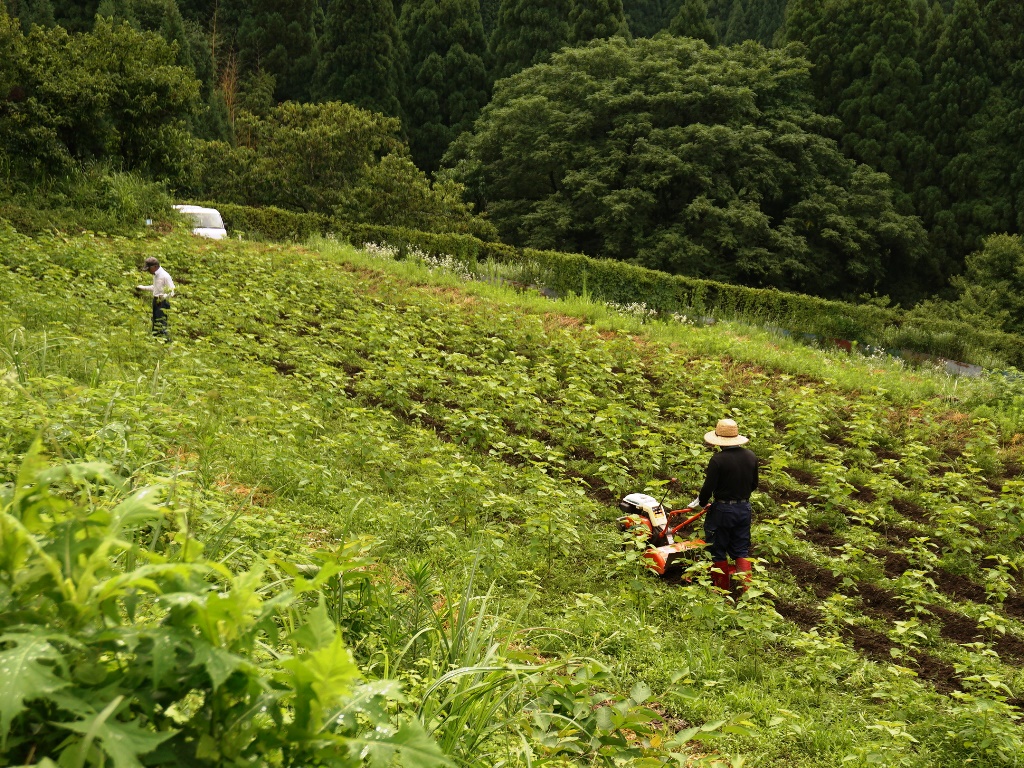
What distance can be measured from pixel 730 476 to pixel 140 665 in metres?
5.39

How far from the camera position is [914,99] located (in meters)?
34.0

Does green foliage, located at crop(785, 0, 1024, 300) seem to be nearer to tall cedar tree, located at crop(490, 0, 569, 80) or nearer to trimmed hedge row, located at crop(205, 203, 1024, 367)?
tall cedar tree, located at crop(490, 0, 569, 80)

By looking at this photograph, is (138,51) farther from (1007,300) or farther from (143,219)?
(1007,300)

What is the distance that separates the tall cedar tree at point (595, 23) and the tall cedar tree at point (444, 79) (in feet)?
19.6

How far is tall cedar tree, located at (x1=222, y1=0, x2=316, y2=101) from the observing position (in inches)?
1820

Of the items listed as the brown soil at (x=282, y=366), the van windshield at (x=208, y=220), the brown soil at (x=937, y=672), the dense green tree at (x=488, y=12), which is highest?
the dense green tree at (x=488, y=12)

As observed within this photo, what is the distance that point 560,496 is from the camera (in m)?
6.63

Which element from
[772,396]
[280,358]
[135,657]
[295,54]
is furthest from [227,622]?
[295,54]

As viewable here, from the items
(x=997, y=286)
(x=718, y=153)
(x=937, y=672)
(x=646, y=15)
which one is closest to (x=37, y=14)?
(x=718, y=153)

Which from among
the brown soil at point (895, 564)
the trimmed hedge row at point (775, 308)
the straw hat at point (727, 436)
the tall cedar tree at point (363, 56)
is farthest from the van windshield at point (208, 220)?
the tall cedar tree at point (363, 56)

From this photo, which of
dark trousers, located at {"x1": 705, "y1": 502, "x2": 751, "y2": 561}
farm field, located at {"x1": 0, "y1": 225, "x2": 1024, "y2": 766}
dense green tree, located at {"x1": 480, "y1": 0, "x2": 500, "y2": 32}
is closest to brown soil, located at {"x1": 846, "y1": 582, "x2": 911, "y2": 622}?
farm field, located at {"x1": 0, "y1": 225, "x2": 1024, "y2": 766}

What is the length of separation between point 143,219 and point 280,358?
9823 millimetres

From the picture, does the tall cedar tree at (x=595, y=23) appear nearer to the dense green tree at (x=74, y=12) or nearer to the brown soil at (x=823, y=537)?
the dense green tree at (x=74, y=12)

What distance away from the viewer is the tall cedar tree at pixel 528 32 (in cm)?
→ 3988
